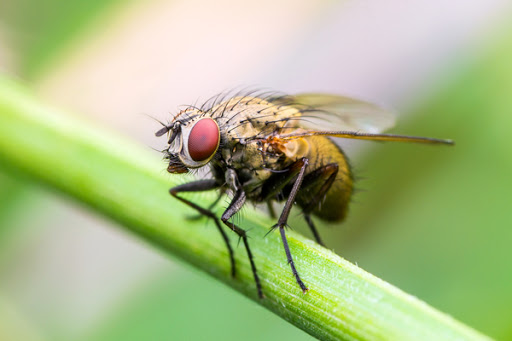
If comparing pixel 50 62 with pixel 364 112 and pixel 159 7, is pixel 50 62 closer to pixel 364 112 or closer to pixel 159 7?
pixel 159 7

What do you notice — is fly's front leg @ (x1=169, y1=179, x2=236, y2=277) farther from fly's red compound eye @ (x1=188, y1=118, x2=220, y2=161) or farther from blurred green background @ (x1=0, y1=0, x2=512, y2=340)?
blurred green background @ (x1=0, y1=0, x2=512, y2=340)

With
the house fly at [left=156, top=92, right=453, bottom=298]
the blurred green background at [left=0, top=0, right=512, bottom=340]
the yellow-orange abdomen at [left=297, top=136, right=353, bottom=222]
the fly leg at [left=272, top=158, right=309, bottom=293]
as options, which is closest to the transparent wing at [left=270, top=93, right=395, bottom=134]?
the house fly at [left=156, top=92, right=453, bottom=298]

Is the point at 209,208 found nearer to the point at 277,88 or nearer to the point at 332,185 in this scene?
the point at 332,185

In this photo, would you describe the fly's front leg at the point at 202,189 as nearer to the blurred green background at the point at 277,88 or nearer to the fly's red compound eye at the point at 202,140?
the fly's red compound eye at the point at 202,140

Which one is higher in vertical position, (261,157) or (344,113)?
(344,113)

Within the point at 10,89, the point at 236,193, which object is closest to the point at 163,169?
the point at 236,193

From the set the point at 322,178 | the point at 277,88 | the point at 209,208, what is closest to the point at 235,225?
the point at 209,208
